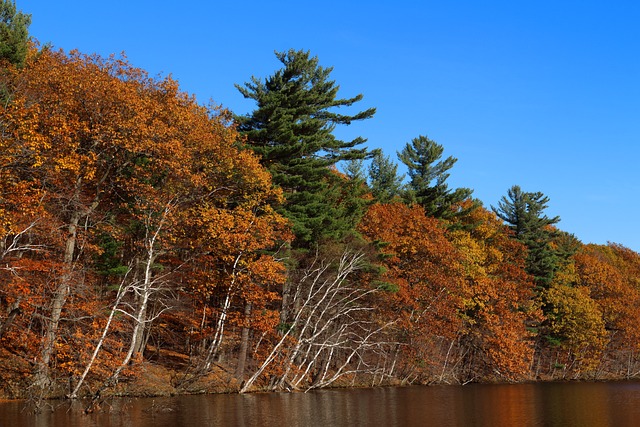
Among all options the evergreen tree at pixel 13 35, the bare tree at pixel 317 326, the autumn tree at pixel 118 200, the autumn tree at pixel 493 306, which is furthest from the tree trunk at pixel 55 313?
the autumn tree at pixel 493 306

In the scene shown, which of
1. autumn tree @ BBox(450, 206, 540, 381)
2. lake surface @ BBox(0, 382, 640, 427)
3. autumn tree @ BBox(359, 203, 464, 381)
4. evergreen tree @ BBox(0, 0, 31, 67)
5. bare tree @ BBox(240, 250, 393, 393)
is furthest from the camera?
autumn tree @ BBox(450, 206, 540, 381)

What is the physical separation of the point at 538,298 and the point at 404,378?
69.7 ft

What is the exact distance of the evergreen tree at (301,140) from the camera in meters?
37.2

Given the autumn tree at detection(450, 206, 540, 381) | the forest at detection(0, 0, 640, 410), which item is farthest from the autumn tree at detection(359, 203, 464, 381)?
the autumn tree at detection(450, 206, 540, 381)

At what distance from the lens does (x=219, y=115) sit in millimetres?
41562

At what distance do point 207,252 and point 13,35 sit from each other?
1461 cm

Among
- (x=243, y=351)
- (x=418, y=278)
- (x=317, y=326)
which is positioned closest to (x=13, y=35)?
(x=243, y=351)

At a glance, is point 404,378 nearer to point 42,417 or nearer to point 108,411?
point 108,411

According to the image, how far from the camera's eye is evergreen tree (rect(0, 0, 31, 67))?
31.3 meters

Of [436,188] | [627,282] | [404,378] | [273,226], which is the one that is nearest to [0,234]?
[273,226]

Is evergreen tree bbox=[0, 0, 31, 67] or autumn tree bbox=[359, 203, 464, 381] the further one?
autumn tree bbox=[359, 203, 464, 381]

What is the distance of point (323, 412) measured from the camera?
2439 centimetres

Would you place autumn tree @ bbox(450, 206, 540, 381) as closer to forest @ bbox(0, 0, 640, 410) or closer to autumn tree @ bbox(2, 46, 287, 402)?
forest @ bbox(0, 0, 640, 410)

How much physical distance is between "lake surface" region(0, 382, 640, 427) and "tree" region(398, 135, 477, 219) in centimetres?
2852
